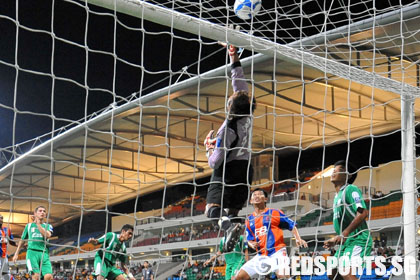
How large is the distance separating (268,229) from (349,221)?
625 mm

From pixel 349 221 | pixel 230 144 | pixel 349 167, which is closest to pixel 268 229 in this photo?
pixel 349 221

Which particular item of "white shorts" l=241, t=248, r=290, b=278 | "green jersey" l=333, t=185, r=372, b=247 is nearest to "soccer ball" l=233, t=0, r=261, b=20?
"green jersey" l=333, t=185, r=372, b=247

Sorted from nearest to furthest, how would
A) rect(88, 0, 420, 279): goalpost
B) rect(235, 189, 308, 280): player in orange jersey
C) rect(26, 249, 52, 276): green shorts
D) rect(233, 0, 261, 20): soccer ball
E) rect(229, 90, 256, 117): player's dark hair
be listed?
rect(88, 0, 420, 279): goalpost
rect(229, 90, 256, 117): player's dark hair
rect(235, 189, 308, 280): player in orange jersey
rect(233, 0, 261, 20): soccer ball
rect(26, 249, 52, 276): green shorts

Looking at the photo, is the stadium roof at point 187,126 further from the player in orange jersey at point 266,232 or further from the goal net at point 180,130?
the player in orange jersey at point 266,232

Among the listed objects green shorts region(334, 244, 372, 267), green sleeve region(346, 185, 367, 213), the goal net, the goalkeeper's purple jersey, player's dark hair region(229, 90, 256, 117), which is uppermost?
the goal net

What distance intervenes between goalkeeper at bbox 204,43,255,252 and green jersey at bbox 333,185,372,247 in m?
0.81

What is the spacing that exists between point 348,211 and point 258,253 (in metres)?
0.76

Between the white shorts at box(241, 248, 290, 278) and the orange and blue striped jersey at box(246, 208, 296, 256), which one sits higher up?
the orange and blue striped jersey at box(246, 208, 296, 256)

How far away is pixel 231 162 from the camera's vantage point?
4.07 meters

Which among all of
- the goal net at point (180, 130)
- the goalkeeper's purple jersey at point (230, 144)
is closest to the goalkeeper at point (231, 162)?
the goalkeeper's purple jersey at point (230, 144)

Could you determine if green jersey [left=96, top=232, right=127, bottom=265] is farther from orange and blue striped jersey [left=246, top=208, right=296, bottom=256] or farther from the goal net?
orange and blue striped jersey [left=246, top=208, right=296, bottom=256]

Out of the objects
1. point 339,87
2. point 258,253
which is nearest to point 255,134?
point 339,87

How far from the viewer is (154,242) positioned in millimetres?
22875

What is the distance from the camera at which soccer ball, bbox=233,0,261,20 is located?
4.88 m
